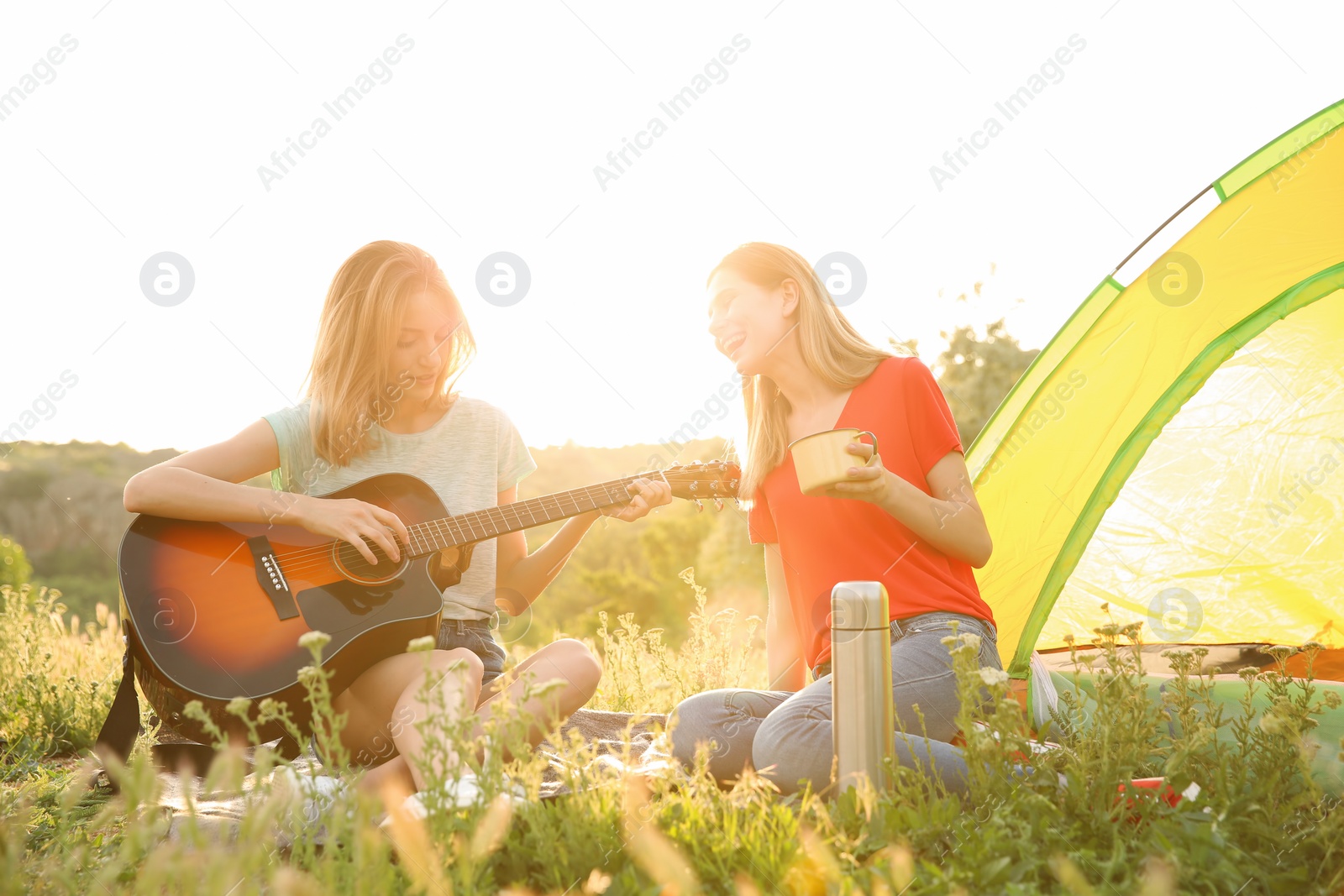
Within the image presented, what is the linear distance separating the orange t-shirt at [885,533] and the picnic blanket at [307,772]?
1.99ft

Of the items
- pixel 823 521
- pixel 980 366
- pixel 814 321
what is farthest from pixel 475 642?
pixel 980 366

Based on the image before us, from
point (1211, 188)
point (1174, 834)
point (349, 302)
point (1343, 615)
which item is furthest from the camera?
point (1343, 615)

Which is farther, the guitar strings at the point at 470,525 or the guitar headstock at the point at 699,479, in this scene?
the guitar headstock at the point at 699,479

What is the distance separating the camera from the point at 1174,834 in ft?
4.59

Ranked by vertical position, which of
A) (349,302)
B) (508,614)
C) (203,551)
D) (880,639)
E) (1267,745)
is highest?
(1267,745)

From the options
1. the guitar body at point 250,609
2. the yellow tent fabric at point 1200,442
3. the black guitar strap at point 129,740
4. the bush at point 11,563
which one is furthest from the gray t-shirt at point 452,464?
the bush at point 11,563

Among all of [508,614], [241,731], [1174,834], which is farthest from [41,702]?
[1174,834]

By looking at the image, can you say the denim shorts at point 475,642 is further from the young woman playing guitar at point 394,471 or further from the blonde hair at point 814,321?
the blonde hair at point 814,321

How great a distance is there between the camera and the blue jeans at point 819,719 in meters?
2.01

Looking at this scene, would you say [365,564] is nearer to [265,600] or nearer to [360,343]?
[265,600]

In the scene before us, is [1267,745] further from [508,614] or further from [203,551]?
[203,551]

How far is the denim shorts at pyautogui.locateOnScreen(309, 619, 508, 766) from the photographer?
269cm

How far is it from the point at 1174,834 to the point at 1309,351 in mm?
2388

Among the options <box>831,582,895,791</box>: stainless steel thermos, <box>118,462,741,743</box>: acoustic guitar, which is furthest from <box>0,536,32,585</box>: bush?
<box>831,582,895,791</box>: stainless steel thermos
